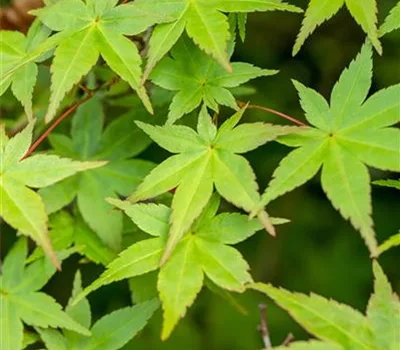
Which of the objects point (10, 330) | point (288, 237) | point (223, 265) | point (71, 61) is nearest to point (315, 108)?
point (223, 265)

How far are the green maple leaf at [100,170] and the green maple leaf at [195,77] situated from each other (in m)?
0.25

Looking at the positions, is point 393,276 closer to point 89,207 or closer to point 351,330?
point 89,207

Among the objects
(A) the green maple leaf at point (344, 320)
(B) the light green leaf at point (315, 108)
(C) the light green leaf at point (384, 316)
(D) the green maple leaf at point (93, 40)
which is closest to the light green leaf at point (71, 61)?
(D) the green maple leaf at point (93, 40)

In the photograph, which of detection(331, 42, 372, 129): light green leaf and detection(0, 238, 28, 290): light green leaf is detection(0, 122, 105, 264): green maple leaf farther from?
detection(331, 42, 372, 129): light green leaf

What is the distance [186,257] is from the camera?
1.23 metres

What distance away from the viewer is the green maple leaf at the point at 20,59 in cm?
135

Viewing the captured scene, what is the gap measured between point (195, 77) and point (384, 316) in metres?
0.53

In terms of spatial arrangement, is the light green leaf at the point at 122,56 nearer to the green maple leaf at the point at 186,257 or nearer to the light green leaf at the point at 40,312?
the green maple leaf at the point at 186,257

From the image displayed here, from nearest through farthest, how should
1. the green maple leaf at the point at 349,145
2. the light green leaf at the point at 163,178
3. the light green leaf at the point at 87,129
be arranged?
the green maple leaf at the point at 349,145 < the light green leaf at the point at 163,178 < the light green leaf at the point at 87,129

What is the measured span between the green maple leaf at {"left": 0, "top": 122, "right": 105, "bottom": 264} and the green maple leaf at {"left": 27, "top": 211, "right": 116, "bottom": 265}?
11.8 inches

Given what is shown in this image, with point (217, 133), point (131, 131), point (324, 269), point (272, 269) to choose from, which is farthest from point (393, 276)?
point (217, 133)

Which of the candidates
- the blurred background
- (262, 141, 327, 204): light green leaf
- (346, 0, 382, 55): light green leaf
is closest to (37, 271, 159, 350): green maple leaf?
(262, 141, 327, 204): light green leaf

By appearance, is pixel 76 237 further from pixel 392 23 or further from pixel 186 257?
pixel 392 23

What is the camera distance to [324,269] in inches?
119
